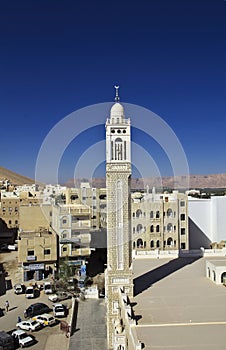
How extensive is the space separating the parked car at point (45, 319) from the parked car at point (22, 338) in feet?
3.32

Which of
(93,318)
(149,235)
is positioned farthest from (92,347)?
(149,235)

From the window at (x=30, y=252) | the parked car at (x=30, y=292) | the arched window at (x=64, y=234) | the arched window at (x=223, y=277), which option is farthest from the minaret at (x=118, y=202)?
the arched window at (x=64, y=234)

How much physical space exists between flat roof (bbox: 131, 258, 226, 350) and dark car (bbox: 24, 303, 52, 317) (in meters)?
4.58

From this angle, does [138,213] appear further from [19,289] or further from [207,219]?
[19,289]

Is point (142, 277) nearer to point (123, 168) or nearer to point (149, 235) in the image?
point (123, 168)

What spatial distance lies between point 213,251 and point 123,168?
8934 mm

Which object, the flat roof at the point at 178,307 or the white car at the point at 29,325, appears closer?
the flat roof at the point at 178,307

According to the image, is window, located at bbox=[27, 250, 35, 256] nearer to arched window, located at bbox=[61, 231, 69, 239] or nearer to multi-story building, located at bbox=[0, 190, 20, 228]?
arched window, located at bbox=[61, 231, 69, 239]

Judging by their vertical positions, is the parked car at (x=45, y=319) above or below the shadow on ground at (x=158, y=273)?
below

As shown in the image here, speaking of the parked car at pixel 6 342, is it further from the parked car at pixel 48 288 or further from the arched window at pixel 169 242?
the arched window at pixel 169 242

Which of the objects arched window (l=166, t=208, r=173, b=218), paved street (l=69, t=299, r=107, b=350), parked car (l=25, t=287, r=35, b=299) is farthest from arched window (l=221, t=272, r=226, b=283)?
parked car (l=25, t=287, r=35, b=299)

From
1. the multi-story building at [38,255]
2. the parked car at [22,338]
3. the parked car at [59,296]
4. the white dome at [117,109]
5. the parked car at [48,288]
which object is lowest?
the parked car at [22,338]

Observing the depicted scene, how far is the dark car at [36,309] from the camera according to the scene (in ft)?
51.1

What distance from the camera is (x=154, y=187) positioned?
25.4 meters
